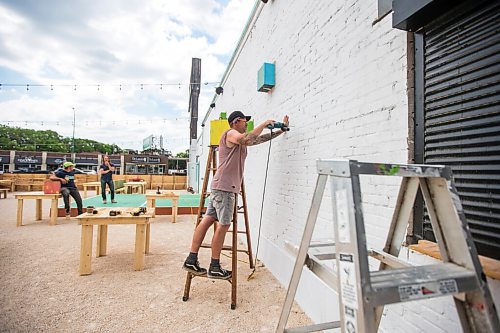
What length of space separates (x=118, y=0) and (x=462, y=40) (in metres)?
6.47

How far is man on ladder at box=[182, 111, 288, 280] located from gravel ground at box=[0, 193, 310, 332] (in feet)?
1.10

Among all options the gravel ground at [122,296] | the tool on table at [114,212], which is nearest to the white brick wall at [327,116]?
the gravel ground at [122,296]

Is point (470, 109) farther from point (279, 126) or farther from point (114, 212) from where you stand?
point (114, 212)

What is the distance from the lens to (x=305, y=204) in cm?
262

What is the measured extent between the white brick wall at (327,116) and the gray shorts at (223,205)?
68 cm

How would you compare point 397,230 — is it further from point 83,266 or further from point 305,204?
point 83,266

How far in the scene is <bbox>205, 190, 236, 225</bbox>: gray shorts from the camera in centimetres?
262

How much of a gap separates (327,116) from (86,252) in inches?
120

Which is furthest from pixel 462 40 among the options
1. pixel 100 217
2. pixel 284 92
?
pixel 100 217

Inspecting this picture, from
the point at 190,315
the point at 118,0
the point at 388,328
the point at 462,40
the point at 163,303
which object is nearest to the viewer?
the point at 462,40

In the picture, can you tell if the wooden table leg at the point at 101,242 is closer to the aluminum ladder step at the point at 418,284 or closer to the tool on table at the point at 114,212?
the tool on table at the point at 114,212

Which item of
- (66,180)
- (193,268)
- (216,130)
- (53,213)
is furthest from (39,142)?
(193,268)

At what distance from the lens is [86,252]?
125 inches

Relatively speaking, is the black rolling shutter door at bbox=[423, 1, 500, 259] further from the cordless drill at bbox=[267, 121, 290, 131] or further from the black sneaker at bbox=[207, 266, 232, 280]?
the black sneaker at bbox=[207, 266, 232, 280]
